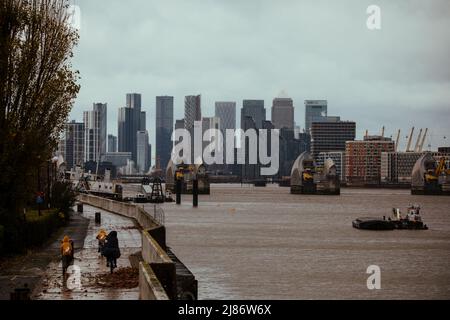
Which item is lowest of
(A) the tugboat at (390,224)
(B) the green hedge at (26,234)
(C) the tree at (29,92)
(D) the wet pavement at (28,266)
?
(A) the tugboat at (390,224)

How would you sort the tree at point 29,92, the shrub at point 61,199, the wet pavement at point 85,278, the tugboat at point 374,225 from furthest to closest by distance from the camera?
the tugboat at point 374,225 → the shrub at point 61,199 → the tree at point 29,92 → the wet pavement at point 85,278

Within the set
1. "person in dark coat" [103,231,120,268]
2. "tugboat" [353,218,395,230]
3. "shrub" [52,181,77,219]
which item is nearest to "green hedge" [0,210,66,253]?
"person in dark coat" [103,231,120,268]

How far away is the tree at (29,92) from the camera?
116 feet

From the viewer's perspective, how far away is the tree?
1394 inches

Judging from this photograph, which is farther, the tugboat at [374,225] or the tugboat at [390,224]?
the tugboat at [390,224]

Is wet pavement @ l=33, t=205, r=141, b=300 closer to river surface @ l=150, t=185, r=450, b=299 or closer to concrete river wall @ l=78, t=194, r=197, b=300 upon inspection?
concrete river wall @ l=78, t=194, r=197, b=300

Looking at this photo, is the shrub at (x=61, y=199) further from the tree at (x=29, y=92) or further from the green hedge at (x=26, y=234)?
the tree at (x=29, y=92)

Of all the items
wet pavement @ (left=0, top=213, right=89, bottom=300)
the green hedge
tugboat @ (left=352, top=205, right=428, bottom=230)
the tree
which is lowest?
tugboat @ (left=352, top=205, right=428, bottom=230)

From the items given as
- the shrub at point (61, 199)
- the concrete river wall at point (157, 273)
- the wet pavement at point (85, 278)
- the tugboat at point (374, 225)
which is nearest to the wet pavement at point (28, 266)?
the wet pavement at point (85, 278)

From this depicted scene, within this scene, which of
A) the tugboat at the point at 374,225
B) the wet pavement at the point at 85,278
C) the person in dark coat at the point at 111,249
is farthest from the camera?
the tugboat at the point at 374,225

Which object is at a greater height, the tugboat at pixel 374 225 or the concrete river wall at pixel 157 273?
the concrete river wall at pixel 157 273
